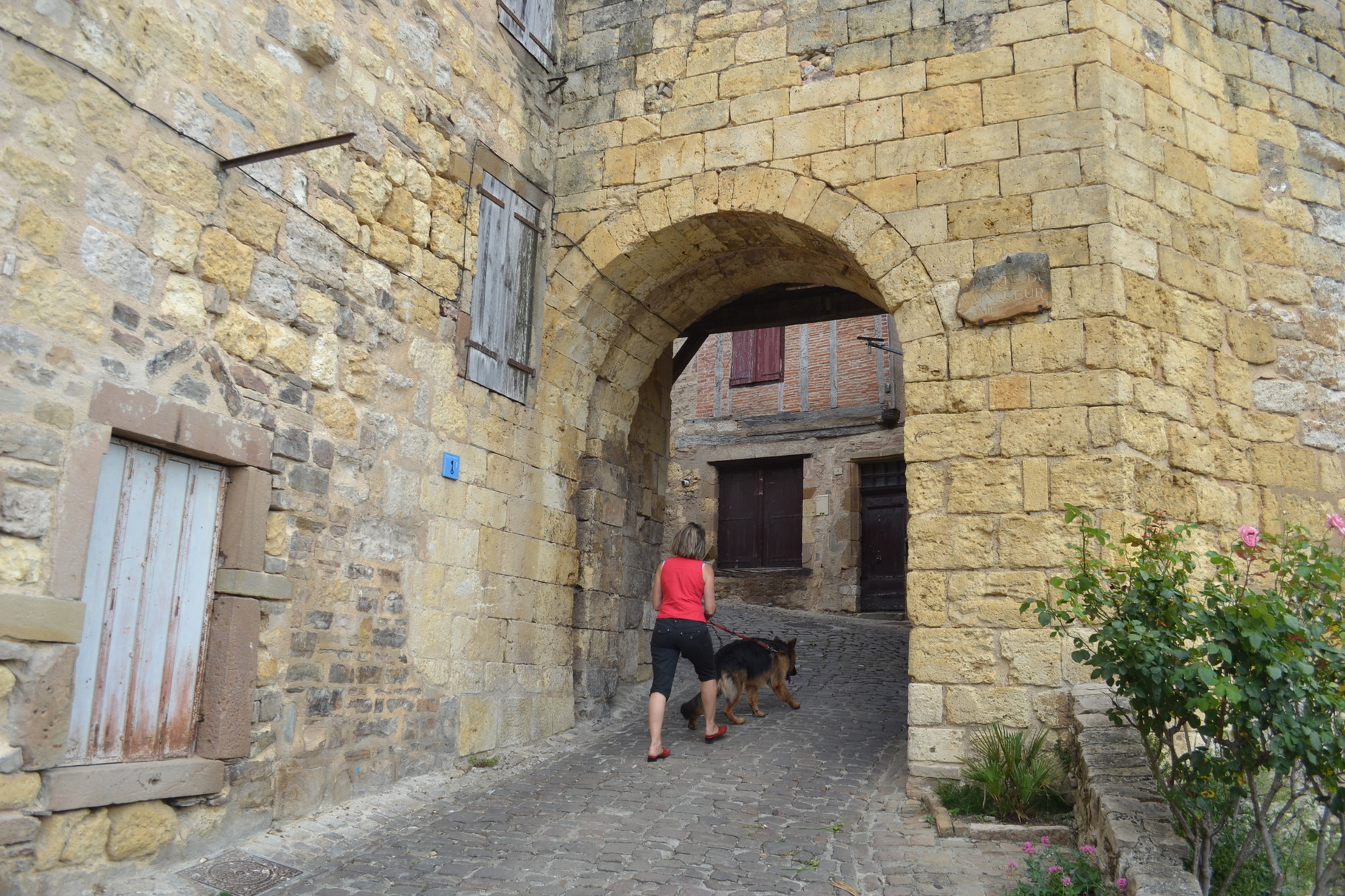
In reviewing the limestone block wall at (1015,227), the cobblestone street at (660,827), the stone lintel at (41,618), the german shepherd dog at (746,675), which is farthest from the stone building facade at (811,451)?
the stone lintel at (41,618)

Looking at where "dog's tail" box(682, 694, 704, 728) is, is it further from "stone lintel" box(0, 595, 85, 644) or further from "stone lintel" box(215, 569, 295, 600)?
"stone lintel" box(0, 595, 85, 644)

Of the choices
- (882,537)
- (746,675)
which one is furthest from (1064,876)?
(882,537)

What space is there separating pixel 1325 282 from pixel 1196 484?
5.49 ft

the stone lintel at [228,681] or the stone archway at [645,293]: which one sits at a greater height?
the stone archway at [645,293]

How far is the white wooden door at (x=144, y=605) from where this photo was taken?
3480 millimetres

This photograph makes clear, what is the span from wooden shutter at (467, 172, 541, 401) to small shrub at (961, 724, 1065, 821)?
3.11m

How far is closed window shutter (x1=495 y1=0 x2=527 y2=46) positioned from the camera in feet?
19.5

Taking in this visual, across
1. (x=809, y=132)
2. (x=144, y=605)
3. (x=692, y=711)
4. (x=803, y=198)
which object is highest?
(x=809, y=132)

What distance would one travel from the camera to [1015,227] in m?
5.16

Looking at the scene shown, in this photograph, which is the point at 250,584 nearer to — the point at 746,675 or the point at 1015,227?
the point at 746,675

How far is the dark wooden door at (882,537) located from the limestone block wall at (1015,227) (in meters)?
6.00

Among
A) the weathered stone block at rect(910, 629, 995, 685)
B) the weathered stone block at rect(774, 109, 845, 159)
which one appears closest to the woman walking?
the weathered stone block at rect(910, 629, 995, 685)

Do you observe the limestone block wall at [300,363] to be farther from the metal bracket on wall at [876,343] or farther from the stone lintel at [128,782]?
the metal bracket on wall at [876,343]

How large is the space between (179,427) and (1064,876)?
3.38 meters
